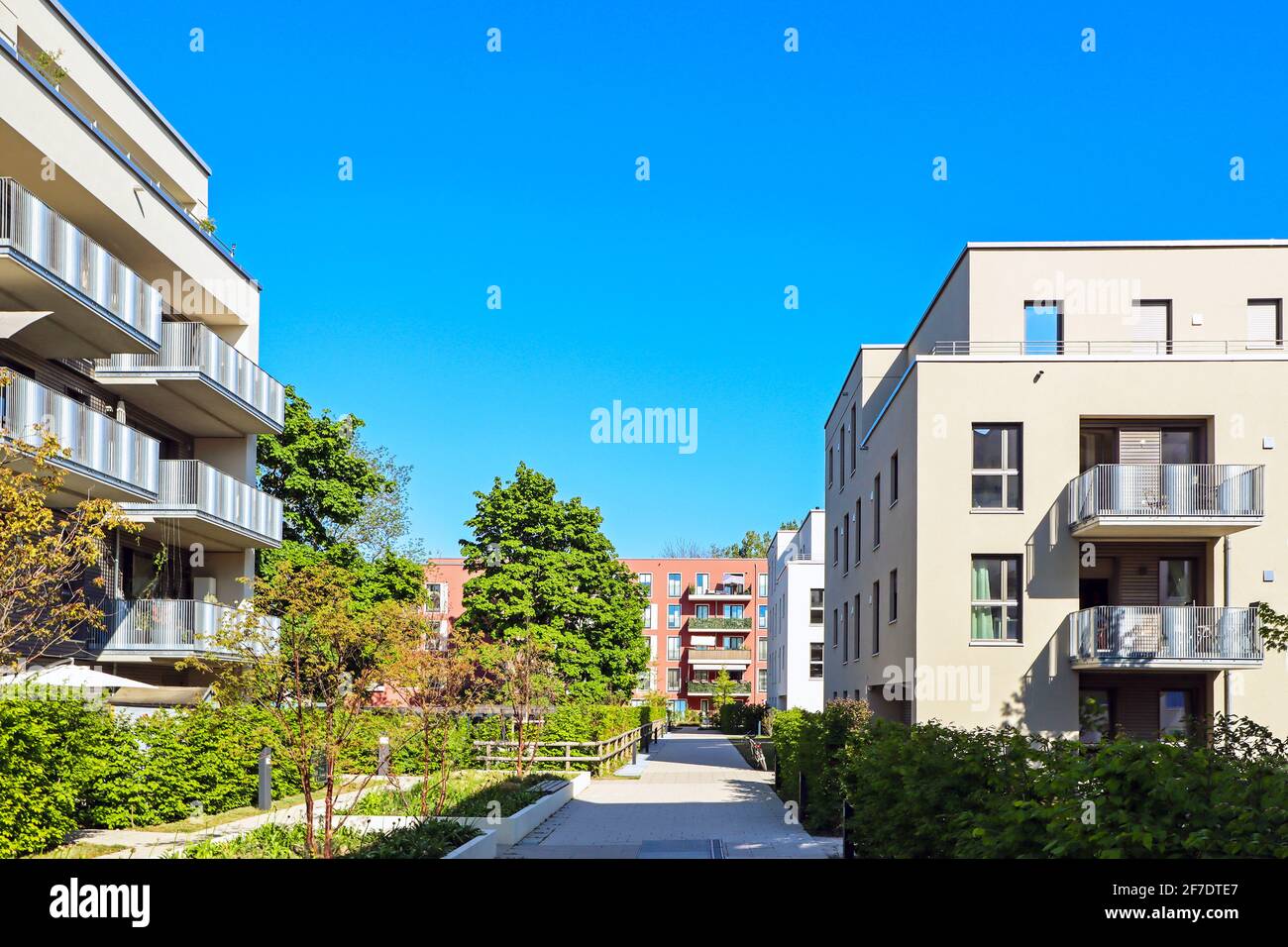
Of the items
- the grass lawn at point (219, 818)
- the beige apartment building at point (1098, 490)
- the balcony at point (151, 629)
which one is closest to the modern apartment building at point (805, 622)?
the beige apartment building at point (1098, 490)

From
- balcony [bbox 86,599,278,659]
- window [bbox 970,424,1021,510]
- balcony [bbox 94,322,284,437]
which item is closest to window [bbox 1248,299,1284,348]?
window [bbox 970,424,1021,510]

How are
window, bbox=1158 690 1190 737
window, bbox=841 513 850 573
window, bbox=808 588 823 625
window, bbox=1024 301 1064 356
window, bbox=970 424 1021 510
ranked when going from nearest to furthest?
1. window, bbox=970 424 1021 510
2. window, bbox=1158 690 1190 737
3. window, bbox=1024 301 1064 356
4. window, bbox=841 513 850 573
5. window, bbox=808 588 823 625

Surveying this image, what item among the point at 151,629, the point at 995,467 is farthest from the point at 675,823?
the point at 151,629

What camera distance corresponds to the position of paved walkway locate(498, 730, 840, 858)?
1556cm

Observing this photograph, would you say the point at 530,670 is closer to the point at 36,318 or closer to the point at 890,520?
the point at 890,520

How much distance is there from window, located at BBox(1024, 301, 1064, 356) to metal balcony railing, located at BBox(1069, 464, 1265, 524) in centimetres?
366

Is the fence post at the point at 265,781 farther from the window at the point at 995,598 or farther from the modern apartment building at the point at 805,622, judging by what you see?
the modern apartment building at the point at 805,622

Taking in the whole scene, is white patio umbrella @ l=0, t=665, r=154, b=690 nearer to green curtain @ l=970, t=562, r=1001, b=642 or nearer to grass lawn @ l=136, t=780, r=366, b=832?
grass lawn @ l=136, t=780, r=366, b=832

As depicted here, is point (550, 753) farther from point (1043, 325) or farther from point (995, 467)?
point (1043, 325)

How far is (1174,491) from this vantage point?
23797mm

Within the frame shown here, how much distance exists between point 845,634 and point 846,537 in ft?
10.2
